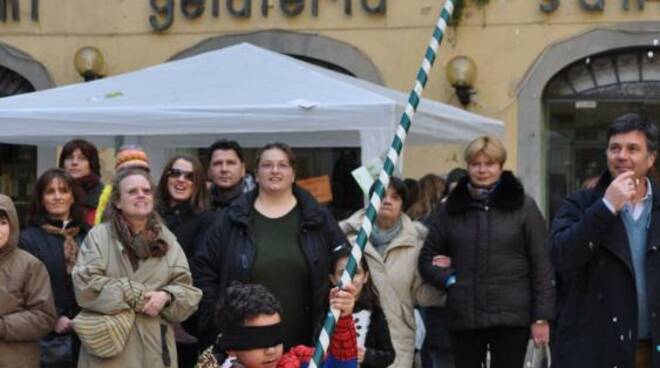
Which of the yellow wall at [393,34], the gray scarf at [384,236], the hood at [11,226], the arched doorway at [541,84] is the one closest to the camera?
the hood at [11,226]

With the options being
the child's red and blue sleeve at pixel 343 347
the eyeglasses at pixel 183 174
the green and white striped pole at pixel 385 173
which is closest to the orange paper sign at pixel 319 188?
the eyeglasses at pixel 183 174

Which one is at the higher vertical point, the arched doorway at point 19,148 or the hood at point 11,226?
the arched doorway at point 19,148

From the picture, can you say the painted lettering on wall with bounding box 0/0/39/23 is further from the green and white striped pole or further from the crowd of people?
the green and white striped pole

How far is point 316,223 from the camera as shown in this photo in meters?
6.52

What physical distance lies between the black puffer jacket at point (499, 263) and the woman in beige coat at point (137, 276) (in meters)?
1.47

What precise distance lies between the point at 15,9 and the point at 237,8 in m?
2.39

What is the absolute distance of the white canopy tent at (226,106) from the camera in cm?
844

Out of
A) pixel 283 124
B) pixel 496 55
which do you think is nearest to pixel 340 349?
pixel 283 124

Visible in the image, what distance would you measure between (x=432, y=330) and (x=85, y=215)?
257 cm

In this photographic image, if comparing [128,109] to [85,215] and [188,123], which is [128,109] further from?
[85,215]

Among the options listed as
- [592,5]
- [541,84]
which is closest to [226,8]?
[541,84]

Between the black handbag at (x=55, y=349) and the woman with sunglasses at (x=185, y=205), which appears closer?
the black handbag at (x=55, y=349)

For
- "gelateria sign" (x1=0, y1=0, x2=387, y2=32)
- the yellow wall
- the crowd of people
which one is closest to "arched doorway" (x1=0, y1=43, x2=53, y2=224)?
the yellow wall

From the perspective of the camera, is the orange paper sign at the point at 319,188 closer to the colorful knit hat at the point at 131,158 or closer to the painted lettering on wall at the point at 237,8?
the painted lettering on wall at the point at 237,8
